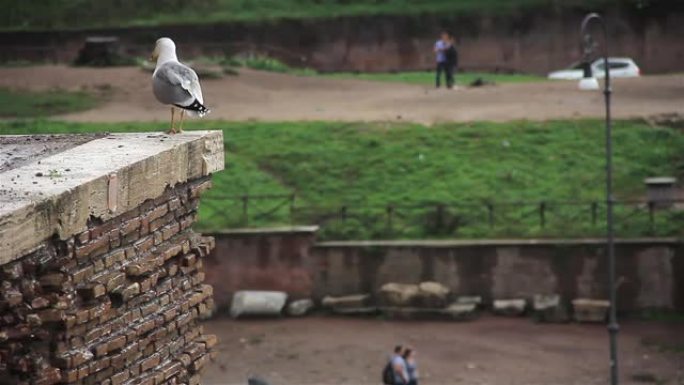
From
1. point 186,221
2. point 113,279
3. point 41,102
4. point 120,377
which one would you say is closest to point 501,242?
point 41,102

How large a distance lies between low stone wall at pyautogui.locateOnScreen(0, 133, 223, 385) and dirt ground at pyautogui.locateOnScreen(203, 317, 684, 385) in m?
14.6

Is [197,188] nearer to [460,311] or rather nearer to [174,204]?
[174,204]

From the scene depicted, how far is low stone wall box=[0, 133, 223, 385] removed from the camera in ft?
24.3

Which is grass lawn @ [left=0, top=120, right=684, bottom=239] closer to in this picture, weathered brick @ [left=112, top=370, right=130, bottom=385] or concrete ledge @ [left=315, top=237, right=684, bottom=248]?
concrete ledge @ [left=315, top=237, right=684, bottom=248]

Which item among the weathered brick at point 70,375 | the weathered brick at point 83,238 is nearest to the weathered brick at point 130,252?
the weathered brick at point 83,238

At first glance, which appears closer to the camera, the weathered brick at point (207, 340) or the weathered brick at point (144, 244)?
the weathered brick at point (144, 244)

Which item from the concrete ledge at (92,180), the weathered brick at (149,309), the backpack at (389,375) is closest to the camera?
the concrete ledge at (92,180)

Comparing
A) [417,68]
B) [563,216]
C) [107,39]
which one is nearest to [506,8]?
[417,68]

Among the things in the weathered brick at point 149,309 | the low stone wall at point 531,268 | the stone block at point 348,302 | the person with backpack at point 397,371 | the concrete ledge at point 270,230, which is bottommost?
the person with backpack at point 397,371

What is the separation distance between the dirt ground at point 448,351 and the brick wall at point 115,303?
47.8 ft

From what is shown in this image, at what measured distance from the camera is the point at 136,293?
8.33 m

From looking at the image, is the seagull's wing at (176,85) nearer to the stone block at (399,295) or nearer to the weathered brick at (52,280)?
the weathered brick at (52,280)

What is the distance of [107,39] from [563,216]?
14.8 meters

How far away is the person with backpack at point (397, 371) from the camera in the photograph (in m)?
21.2
